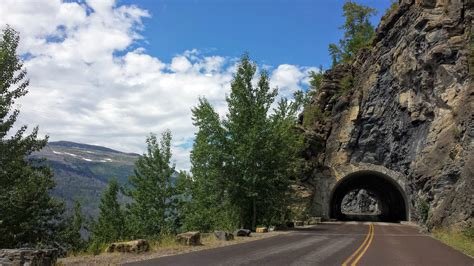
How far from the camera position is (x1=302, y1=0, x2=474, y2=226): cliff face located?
32.5 meters

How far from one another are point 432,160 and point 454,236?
1397 centimetres

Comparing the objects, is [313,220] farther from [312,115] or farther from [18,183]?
[18,183]

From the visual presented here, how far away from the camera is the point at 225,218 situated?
32000mm

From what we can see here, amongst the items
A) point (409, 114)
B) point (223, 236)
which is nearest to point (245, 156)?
point (223, 236)

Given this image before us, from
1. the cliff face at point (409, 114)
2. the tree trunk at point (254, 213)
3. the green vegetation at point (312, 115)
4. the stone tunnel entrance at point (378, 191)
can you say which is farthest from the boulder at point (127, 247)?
the green vegetation at point (312, 115)

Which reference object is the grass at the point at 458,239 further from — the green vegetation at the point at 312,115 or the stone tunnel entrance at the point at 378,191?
the green vegetation at the point at 312,115

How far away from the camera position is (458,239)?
2130cm

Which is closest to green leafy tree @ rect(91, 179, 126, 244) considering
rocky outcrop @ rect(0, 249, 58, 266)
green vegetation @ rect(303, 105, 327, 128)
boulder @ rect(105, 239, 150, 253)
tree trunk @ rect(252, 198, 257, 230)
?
tree trunk @ rect(252, 198, 257, 230)

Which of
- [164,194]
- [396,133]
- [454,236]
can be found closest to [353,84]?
[396,133]

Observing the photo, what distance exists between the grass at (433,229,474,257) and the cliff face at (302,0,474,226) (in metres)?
1.13

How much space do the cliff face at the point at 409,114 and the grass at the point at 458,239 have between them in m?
1.13

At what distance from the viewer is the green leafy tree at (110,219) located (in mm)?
51600

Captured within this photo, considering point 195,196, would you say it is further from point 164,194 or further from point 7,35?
point 7,35

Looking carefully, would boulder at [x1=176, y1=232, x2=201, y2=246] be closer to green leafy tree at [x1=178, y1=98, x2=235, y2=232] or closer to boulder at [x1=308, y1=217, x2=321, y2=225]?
green leafy tree at [x1=178, y1=98, x2=235, y2=232]
